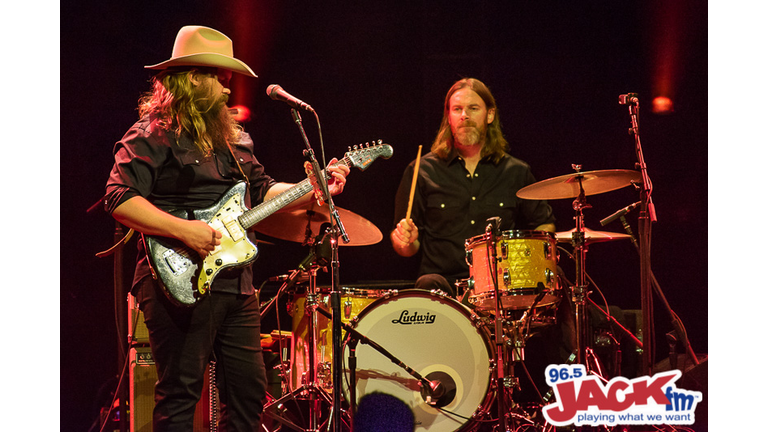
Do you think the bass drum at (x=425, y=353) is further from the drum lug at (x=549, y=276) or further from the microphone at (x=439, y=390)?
the drum lug at (x=549, y=276)

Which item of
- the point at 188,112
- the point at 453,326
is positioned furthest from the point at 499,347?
the point at 188,112

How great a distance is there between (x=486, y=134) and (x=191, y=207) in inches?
107

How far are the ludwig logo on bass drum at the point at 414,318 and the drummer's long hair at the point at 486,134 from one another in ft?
4.95

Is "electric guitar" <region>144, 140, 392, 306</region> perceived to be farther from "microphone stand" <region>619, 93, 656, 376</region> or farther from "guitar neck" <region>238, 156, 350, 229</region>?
"microphone stand" <region>619, 93, 656, 376</region>

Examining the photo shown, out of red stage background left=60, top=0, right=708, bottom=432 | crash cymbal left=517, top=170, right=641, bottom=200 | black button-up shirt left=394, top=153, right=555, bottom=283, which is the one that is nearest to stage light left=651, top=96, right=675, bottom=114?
red stage background left=60, top=0, right=708, bottom=432

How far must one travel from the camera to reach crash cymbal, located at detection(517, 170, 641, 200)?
3.78 meters

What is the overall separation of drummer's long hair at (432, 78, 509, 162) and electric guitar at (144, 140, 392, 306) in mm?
1983

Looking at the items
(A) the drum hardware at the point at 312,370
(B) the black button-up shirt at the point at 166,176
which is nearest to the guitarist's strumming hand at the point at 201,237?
(B) the black button-up shirt at the point at 166,176

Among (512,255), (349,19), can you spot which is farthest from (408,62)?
(512,255)

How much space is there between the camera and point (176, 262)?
8.70 feet

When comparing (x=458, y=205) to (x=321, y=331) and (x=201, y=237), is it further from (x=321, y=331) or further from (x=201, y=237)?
(x=201, y=237)

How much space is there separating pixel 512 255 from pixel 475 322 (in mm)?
436

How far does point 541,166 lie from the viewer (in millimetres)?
5160

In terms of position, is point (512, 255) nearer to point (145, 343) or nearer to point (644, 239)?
point (644, 239)
